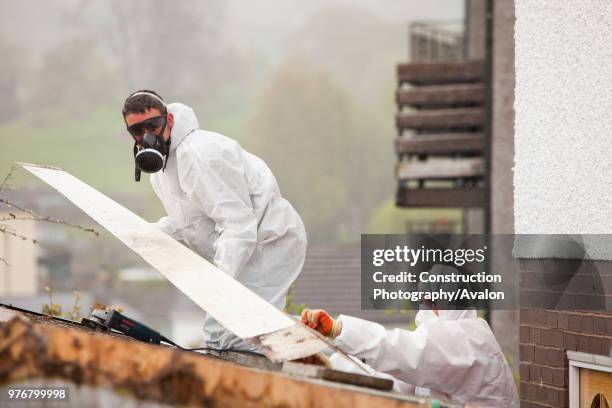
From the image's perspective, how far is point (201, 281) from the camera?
4387 mm

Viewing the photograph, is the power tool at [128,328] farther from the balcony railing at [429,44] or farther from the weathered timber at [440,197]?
the balcony railing at [429,44]

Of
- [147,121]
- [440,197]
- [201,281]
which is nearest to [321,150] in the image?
[440,197]

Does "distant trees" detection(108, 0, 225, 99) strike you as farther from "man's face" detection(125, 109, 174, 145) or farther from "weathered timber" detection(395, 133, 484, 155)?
"man's face" detection(125, 109, 174, 145)

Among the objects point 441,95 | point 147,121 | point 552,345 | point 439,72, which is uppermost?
point 439,72

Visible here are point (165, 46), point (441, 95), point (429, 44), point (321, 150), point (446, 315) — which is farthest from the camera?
point (165, 46)

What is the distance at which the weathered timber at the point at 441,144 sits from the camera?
36.9 feet

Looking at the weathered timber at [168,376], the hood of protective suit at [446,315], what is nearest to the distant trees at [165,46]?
the hood of protective suit at [446,315]

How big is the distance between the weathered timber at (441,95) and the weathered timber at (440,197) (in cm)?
94

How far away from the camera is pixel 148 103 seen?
16.8ft

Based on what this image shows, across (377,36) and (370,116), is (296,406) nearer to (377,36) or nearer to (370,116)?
(370,116)

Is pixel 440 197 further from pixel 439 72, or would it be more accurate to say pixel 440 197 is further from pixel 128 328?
pixel 128 328

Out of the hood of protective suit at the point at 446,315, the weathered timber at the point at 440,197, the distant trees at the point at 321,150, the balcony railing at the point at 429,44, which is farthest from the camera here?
the distant trees at the point at 321,150

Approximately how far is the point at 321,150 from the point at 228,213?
7248cm

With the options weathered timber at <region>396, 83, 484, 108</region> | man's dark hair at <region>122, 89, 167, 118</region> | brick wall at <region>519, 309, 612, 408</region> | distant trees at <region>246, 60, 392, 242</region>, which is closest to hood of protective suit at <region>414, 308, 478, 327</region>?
brick wall at <region>519, 309, 612, 408</region>
